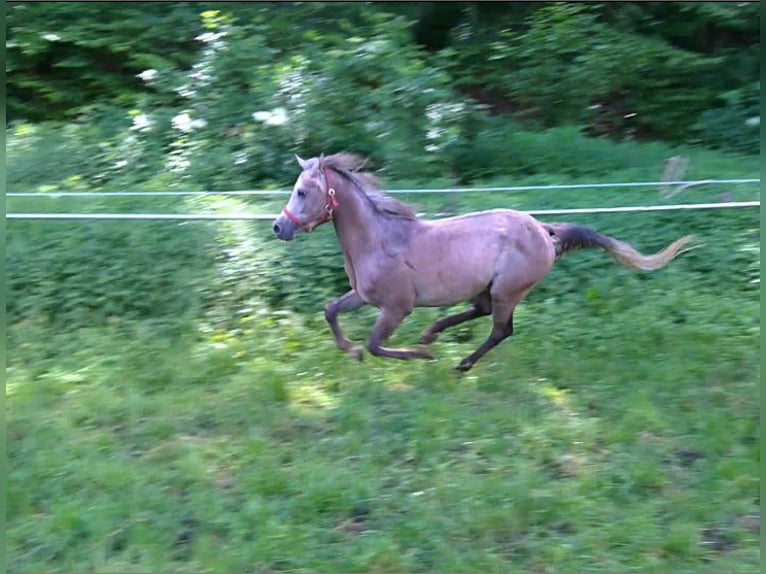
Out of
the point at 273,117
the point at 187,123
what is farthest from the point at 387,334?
the point at 187,123

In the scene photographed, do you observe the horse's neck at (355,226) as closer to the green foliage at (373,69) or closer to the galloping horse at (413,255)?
the galloping horse at (413,255)

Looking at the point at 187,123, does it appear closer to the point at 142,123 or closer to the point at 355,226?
the point at 142,123

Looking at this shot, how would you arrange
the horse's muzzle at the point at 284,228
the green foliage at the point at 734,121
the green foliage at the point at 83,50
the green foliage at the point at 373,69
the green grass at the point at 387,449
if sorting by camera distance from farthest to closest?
1. the green foliage at the point at 734,121
2. the green foliage at the point at 83,50
3. the green foliage at the point at 373,69
4. the horse's muzzle at the point at 284,228
5. the green grass at the point at 387,449

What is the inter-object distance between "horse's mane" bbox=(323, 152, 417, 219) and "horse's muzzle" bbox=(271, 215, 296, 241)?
1.80ft

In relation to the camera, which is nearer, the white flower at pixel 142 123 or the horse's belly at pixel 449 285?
the horse's belly at pixel 449 285

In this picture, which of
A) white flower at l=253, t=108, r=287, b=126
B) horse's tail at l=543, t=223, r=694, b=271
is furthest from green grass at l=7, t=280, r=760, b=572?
white flower at l=253, t=108, r=287, b=126

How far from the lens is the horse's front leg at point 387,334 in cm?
596

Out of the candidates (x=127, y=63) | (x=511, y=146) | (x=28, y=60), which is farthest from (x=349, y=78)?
(x=28, y=60)

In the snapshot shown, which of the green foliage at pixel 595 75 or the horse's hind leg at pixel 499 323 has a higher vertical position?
the horse's hind leg at pixel 499 323

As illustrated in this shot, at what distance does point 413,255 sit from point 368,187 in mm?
547

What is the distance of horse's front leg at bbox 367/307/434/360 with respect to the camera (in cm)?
596

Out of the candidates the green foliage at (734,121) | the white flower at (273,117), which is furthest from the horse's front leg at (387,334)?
the green foliage at (734,121)

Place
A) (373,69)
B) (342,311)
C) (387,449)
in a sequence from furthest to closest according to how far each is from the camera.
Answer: (373,69) → (342,311) → (387,449)

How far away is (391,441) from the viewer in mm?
5398
